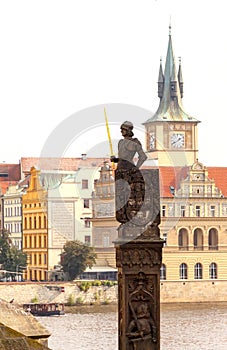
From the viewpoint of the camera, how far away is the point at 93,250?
54125mm

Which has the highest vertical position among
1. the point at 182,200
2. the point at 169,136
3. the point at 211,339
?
the point at 169,136

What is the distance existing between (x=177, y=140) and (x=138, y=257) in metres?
65.7

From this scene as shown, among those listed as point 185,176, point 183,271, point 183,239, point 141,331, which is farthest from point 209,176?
point 141,331

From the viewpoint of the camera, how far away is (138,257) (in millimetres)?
5004

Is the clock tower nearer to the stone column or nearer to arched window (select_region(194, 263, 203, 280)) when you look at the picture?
arched window (select_region(194, 263, 203, 280))

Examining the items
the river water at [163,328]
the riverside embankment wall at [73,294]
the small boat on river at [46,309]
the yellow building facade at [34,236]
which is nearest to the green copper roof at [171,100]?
the yellow building facade at [34,236]

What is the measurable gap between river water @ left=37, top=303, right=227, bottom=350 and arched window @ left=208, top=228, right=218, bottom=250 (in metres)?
7.40

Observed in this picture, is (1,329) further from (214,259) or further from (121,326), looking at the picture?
(214,259)

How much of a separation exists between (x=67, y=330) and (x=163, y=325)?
3135 mm

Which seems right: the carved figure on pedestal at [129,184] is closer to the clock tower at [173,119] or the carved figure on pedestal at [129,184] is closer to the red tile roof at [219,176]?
the red tile roof at [219,176]

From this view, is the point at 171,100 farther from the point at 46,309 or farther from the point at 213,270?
the point at 46,309

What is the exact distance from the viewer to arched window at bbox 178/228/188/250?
5872 cm

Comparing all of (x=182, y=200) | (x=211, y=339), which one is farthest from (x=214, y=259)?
(x=211, y=339)

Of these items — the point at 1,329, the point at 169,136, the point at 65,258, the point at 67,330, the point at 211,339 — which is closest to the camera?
the point at 1,329
